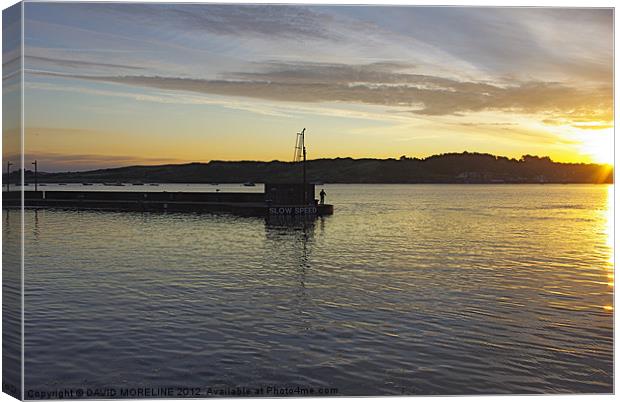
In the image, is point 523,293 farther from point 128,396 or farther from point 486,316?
point 128,396

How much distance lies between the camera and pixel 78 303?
1480 cm

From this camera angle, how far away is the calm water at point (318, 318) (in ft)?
31.9

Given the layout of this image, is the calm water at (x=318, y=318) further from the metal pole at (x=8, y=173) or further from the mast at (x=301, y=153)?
the mast at (x=301, y=153)

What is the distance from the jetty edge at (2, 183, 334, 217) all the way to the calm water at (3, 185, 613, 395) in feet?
76.5

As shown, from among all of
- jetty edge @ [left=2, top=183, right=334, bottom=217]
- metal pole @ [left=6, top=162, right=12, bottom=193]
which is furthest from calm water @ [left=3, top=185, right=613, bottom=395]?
jetty edge @ [left=2, top=183, right=334, bottom=217]

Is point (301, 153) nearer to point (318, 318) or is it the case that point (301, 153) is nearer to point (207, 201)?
point (207, 201)

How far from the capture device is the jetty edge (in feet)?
174

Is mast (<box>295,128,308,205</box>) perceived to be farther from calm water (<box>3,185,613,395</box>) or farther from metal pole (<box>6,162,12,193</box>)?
metal pole (<box>6,162,12,193</box>)

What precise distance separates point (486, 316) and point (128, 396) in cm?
851

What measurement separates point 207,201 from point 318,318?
47.9 metres

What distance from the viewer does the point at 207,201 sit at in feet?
198

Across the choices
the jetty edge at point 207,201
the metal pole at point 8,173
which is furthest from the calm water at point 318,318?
the jetty edge at point 207,201

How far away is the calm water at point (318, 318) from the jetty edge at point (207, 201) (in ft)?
76.5

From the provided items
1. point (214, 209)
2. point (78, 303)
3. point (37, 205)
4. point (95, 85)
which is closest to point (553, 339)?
point (78, 303)
